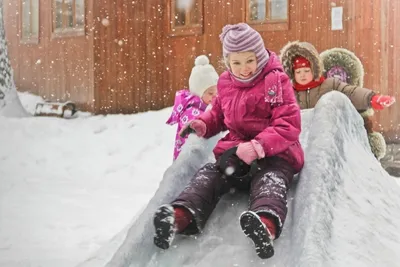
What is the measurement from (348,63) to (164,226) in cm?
334

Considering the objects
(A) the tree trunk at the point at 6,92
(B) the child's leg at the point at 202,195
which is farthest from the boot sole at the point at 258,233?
(A) the tree trunk at the point at 6,92

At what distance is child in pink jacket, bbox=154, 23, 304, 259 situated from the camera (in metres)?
2.38

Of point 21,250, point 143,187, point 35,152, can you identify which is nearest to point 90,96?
point 35,152

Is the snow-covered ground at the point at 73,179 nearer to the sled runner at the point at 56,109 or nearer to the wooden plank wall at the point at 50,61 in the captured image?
the sled runner at the point at 56,109

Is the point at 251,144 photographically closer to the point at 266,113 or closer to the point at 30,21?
the point at 266,113

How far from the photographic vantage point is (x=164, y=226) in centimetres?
236

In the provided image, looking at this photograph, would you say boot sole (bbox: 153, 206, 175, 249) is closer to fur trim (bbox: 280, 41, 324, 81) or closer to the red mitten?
the red mitten

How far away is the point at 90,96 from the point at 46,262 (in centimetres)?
775

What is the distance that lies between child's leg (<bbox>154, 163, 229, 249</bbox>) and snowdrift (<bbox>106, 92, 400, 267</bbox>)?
5 centimetres

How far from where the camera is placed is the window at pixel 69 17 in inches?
472

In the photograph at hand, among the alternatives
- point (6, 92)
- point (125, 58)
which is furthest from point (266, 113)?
point (6, 92)

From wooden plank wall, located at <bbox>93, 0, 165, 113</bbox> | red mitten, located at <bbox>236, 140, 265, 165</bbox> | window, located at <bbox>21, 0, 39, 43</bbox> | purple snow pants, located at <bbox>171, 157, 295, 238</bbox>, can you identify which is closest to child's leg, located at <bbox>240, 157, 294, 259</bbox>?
purple snow pants, located at <bbox>171, 157, 295, 238</bbox>

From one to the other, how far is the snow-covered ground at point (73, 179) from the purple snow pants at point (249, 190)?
6.19 ft

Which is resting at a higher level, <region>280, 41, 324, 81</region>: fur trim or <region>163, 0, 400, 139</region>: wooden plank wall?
<region>163, 0, 400, 139</region>: wooden plank wall
